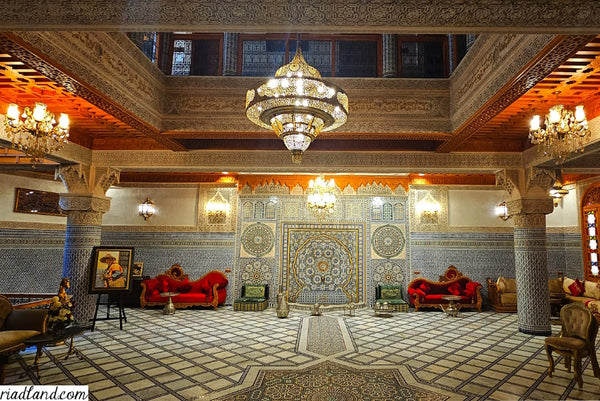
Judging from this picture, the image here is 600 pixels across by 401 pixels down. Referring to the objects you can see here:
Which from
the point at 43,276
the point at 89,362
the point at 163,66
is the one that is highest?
the point at 163,66

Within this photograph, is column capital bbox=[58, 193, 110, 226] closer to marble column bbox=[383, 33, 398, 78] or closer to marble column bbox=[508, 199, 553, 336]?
marble column bbox=[383, 33, 398, 78]

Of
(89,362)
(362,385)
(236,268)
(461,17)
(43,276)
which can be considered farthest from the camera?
(236,268)

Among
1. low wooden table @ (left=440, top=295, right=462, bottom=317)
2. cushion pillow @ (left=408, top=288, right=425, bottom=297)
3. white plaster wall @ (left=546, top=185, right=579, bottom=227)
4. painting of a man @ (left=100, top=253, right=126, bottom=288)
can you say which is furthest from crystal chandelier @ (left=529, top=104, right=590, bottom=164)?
painting of a man @ (left=100, top=253, right=126, bottom=288)

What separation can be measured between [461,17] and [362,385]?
377 centimetres

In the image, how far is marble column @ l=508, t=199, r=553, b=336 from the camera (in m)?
6.50

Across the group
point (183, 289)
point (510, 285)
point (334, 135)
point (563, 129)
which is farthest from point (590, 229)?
point (183, 289)

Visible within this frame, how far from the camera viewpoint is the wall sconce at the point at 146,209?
32.0 ft

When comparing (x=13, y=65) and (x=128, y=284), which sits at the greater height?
(x=13, y=65)

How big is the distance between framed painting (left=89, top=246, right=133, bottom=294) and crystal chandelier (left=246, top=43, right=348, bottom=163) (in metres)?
4.69

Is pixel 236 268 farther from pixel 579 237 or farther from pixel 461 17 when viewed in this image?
pixel 579 237

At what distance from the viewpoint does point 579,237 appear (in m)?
9.09

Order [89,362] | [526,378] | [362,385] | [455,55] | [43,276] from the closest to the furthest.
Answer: [362,385] < [526,378] < [89,362] < [455,55] < [43,276]

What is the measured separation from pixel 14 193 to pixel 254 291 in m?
6.29

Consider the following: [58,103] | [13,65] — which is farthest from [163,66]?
[13,65]
